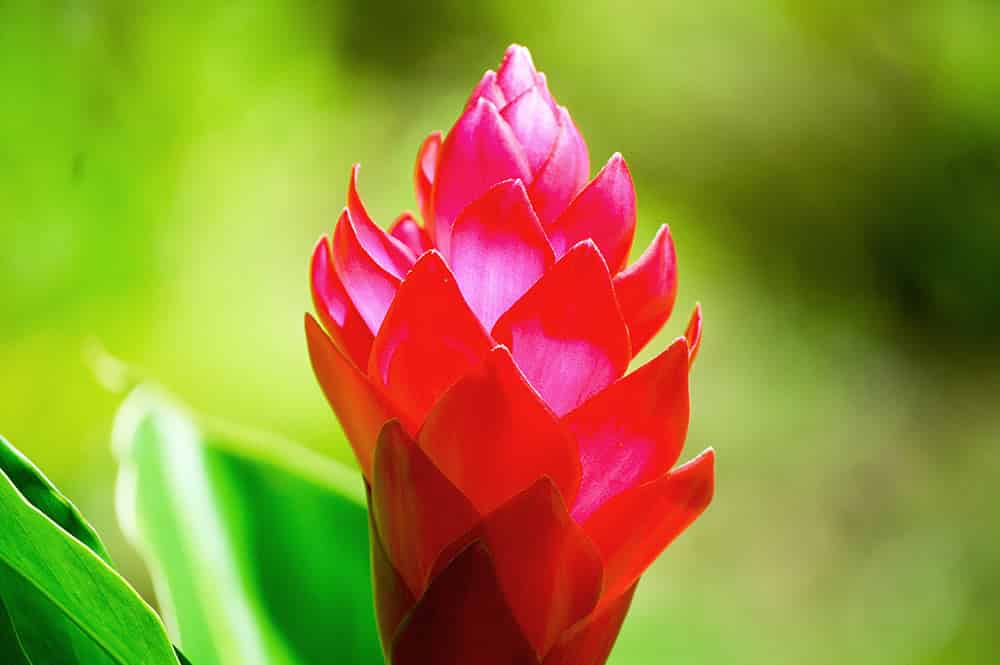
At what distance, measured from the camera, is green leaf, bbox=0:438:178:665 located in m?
0.29

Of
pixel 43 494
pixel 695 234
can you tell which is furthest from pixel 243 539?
pixel 695 234

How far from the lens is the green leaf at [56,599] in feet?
0.97

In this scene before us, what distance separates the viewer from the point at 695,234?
188cm

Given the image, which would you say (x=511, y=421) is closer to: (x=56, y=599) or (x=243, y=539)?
(x=56, y=599)

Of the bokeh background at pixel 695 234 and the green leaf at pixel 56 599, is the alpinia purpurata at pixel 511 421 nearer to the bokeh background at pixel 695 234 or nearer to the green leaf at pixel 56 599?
the green leaf at pixel 56 599

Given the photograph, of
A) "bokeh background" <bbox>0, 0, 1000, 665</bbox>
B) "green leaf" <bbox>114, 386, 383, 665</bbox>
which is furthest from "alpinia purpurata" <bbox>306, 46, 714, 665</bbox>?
"bokeh background" <bbox>0, 0, 1000, 665</bbox>

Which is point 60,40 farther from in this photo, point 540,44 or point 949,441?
point 949,441

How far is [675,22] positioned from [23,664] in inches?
69.7

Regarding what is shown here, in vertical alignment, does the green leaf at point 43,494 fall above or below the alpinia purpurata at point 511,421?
above

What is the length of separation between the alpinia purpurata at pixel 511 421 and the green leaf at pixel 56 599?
0.07 m

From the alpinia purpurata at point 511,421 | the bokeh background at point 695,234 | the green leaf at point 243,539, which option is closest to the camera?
the alpinia purpurata at point 511,421

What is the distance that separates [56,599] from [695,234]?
5.40 feet

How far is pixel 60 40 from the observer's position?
58.5 inches

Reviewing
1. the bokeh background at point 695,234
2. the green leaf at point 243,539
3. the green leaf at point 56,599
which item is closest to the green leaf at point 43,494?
the green leaf at point 56,599
